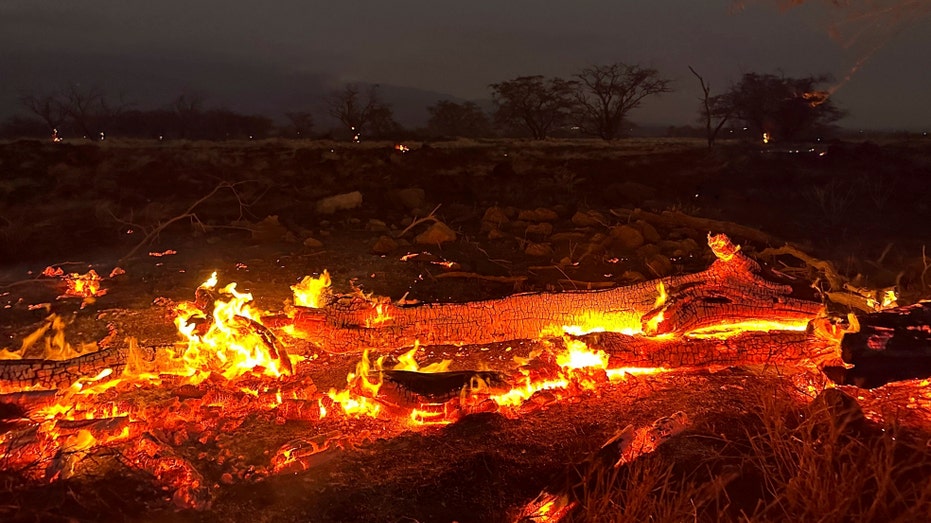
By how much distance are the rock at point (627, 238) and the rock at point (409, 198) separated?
487 cm

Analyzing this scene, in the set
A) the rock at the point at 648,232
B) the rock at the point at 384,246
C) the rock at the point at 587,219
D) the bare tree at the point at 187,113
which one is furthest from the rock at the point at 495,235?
the bare tree at the point at 187,113

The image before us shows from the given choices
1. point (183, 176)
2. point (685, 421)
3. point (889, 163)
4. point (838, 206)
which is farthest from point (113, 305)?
A: point (889, 163)

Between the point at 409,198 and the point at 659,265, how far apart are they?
640cm

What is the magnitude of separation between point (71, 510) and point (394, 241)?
20.9 feet

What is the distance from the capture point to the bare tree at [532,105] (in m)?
40.8

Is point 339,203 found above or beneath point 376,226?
above

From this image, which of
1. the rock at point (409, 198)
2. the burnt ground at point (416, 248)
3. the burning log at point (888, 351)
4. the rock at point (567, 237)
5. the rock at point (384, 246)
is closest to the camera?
the burnt ground at point (416, 248)

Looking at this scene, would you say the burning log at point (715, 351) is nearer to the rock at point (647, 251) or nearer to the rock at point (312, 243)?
the rock at point (647, 251)

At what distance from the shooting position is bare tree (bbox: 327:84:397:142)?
152ft

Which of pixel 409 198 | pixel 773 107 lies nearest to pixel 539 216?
pixel 409 198

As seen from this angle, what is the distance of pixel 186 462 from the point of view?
3057 millimetres

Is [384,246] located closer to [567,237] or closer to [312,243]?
[312,243]

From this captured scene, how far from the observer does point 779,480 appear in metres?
2.72

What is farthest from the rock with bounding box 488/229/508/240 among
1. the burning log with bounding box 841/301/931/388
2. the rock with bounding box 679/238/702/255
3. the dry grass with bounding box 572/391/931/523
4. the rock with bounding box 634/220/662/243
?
the dry grass with bounding box 572/391/931/523
